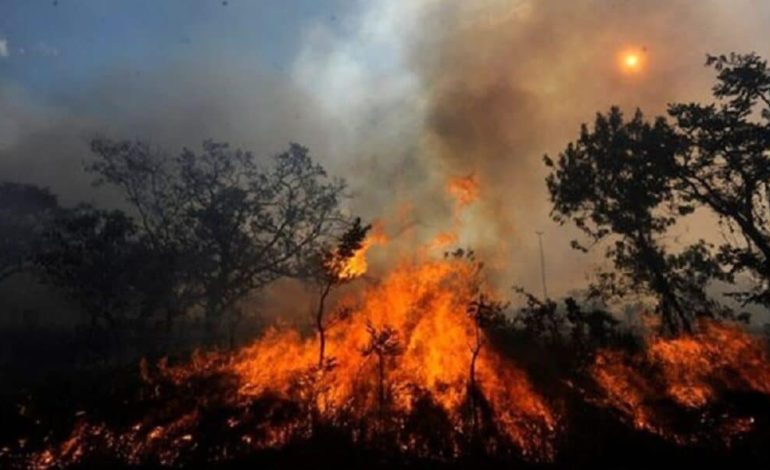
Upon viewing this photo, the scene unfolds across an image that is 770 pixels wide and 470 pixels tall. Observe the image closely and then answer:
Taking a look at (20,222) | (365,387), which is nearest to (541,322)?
(365,387)

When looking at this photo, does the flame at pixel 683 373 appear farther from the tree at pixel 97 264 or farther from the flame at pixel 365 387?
the tree at pixel 97 264

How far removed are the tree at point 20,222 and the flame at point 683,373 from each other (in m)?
47.7

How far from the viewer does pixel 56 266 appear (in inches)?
1826

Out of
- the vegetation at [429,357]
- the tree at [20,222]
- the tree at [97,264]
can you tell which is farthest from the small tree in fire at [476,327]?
the tree at [20,222]

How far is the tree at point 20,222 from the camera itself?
5531 cm

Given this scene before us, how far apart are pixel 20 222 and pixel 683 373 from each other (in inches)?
2131

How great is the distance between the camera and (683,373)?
95.0ft

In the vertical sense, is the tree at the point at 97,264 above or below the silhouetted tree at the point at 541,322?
above

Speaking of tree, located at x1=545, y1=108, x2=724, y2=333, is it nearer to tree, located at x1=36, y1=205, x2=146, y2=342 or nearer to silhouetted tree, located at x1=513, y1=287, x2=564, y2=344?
silhouetted tree, located at x1=513, y1=287, x2=564, y2=344

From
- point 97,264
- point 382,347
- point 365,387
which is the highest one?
point 97,264

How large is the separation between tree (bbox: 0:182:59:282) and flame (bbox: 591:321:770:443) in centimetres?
4767

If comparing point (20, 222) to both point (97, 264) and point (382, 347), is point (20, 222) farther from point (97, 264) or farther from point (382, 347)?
point (382, 347)

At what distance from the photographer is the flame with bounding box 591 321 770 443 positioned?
83.5 ft

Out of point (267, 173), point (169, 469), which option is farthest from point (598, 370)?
point (267, 173)
